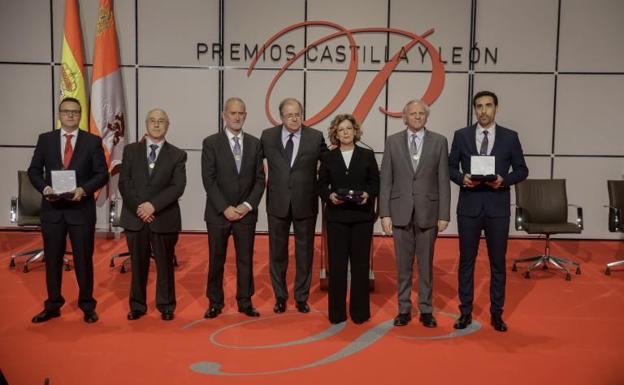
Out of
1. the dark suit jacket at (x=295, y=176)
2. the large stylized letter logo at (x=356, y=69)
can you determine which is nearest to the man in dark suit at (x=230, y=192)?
the dark suit jacket at (x=295, y=176)

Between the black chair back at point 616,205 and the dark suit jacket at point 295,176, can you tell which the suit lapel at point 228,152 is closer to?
the dark suit jacket at point 295,176

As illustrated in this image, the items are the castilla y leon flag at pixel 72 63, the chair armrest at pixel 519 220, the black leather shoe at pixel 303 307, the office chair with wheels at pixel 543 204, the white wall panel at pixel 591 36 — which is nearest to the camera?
the black leather shoe at pixel 303 307

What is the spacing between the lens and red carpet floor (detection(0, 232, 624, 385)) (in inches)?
133

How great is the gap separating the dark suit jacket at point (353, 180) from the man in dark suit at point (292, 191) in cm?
25

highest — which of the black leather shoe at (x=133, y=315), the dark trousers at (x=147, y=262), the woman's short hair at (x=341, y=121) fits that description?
the woman's short hair at (x=341, y=121)

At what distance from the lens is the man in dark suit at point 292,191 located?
14.8ft

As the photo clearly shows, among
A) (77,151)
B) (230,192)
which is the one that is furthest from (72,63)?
(230,192)

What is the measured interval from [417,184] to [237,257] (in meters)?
1.51

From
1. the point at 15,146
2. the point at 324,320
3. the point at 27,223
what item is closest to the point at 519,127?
the point at 324,320

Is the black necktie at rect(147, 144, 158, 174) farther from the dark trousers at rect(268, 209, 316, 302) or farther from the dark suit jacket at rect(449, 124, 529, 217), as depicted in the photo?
the dark suit jacket at rect(449, 124, 529, 217)

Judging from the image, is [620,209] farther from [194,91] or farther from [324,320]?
[194,91]

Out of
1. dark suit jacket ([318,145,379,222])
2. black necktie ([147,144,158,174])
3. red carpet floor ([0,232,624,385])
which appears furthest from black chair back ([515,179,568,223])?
black necktie ([147,144,158,174])

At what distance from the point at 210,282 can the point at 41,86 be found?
5.11m

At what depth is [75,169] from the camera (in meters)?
4.25
